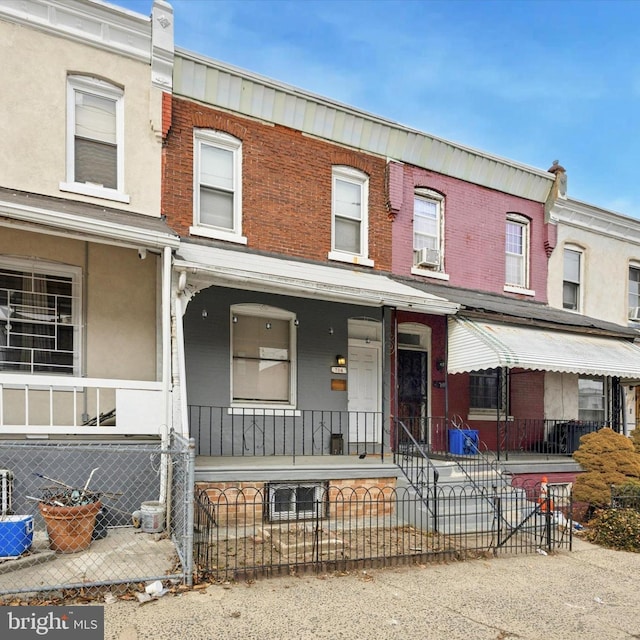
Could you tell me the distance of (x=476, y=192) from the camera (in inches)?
505

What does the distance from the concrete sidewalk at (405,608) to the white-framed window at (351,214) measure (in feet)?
21.2

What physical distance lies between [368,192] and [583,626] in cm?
847

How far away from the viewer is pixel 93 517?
6242 millimetres

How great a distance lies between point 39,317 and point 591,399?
13.3m

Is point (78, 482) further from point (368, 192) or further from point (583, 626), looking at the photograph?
point (368, 192)

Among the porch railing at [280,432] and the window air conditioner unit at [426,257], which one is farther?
the window air conditioner unit at [426,257]

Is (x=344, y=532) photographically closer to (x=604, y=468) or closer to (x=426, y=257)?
(x=604, y=468)

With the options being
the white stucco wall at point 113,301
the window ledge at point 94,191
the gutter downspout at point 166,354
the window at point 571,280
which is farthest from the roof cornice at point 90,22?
the window at point 571,280

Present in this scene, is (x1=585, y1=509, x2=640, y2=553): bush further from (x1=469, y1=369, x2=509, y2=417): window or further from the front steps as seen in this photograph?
(x1=469, y1=369, x2=509, y2=417): window

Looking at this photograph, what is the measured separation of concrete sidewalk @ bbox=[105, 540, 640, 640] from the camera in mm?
4664

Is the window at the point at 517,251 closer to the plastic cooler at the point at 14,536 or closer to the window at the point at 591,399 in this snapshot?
the window at the point at 591,399

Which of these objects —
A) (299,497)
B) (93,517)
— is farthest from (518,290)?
(93,517)

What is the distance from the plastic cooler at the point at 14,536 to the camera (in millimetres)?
5641

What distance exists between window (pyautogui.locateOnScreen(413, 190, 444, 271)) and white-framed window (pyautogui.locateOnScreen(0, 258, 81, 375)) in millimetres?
6899
